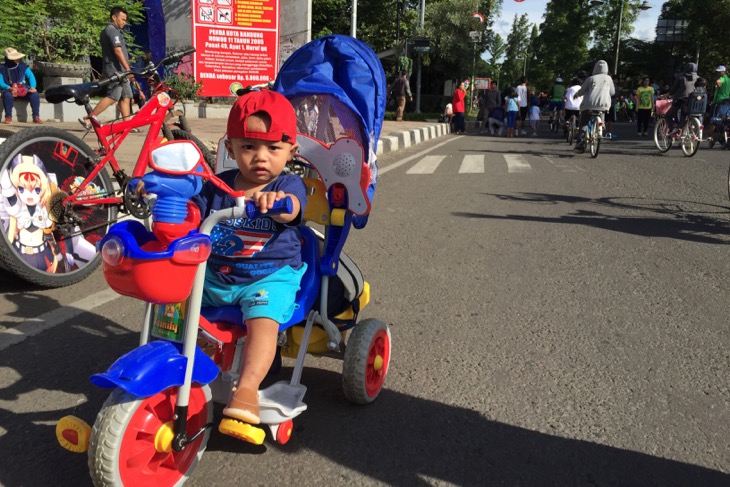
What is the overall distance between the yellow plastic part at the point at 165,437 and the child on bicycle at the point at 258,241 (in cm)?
24

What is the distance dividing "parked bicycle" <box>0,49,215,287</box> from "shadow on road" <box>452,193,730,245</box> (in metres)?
3.59

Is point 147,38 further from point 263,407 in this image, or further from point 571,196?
point 263,407

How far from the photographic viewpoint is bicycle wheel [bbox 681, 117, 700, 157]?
12117 millimetres

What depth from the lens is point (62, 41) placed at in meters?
12.5

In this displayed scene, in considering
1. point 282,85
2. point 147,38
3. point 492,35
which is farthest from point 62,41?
point 492,35

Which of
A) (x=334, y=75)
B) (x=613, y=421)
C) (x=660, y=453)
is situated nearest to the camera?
(x=660, y=453)

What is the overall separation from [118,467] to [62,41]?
12.8m

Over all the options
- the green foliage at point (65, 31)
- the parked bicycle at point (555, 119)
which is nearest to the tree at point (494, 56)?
the parked bicycle at point (555, 119)

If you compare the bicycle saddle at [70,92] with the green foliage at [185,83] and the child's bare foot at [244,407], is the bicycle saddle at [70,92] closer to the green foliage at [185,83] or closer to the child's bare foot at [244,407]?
the child's bare foot at [244,407]

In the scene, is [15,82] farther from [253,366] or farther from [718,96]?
[718,96]

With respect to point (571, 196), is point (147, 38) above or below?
above

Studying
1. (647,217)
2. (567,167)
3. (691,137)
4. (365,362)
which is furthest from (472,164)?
(365,362)

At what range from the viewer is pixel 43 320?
3.29 m

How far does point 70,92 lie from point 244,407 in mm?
2812
